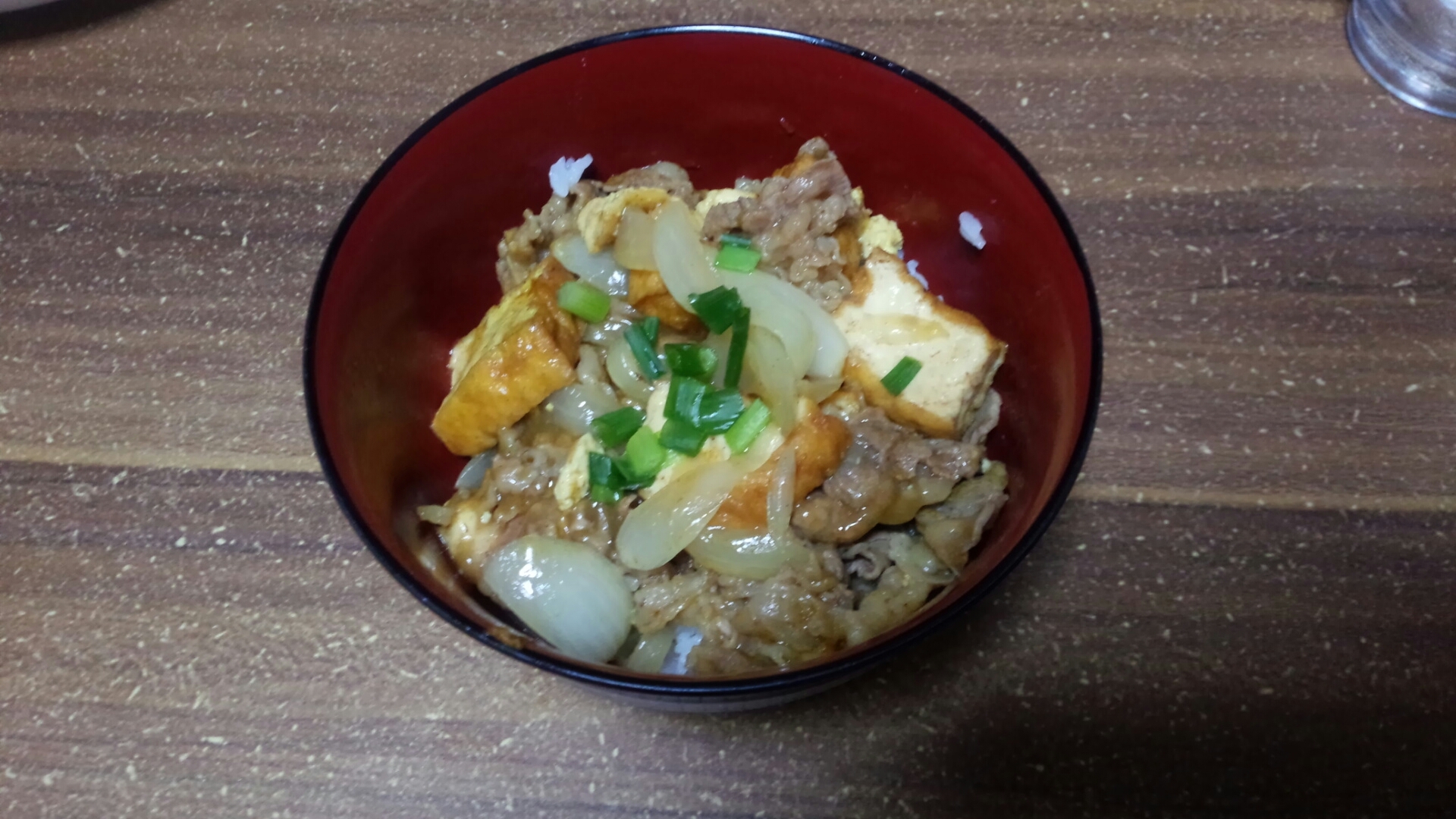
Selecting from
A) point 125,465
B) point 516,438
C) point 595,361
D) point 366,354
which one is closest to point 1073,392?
point 595,361

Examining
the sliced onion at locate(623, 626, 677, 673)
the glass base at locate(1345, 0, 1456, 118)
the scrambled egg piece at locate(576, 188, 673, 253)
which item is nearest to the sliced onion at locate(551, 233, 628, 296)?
the scrambled egg piece at locate(576, 188, 673, 253)

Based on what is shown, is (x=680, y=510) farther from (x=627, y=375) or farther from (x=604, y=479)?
(x=627, y=375)

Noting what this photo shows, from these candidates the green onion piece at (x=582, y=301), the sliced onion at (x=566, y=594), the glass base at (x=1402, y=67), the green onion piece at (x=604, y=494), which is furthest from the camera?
the glass base at (x=1402, y=67)

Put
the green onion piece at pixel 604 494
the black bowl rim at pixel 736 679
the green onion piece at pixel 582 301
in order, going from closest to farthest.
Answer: the black bowl rim at pixel 736 679 < the green onion piece at pixel 604 494 < the green onion piece at pixel 582 301

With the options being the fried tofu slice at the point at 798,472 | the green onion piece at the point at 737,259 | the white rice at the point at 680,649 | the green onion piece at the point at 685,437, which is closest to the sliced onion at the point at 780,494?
the fried tofu slice at the point at 798,472

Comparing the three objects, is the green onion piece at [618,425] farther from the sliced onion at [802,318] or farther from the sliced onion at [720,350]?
the sliced onion at [802,318]

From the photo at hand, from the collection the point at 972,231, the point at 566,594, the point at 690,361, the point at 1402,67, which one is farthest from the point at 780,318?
the point at 1402,67

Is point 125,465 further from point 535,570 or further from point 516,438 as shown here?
point 535,570
